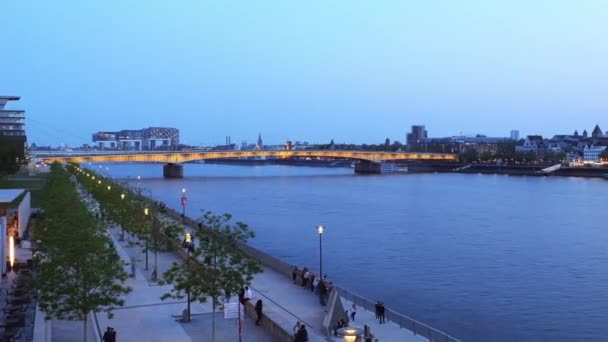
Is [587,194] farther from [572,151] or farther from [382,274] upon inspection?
[572,151]

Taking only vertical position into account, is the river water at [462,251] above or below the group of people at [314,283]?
below

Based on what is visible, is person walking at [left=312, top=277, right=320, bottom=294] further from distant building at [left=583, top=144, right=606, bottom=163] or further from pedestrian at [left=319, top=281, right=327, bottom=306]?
distant building at [left=583, top=144, right=606, bottom=163]

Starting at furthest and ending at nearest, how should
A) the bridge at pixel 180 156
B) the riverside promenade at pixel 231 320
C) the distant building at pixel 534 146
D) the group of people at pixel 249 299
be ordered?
1. the distant building at pixel 534 146
2. the bridge at pixel 180 156
3. the group of people at pixel 249 299
4. the riverside promenade at pixel 231 320

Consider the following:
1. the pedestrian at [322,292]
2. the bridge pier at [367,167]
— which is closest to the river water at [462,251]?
the pedestrian at [322,292]

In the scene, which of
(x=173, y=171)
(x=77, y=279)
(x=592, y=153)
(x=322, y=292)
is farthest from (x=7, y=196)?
(x=592, y=153)

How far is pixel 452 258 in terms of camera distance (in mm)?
31594

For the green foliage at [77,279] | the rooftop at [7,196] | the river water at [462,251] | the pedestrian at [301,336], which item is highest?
the rooftop at [7,196]

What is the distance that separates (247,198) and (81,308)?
172 feet

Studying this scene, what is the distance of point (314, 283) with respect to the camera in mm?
19484

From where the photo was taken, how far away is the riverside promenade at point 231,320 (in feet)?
48.2

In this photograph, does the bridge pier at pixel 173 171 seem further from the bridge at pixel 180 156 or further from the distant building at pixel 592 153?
the distant building at pixel 592 153

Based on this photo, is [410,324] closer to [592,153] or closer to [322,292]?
[322,292]

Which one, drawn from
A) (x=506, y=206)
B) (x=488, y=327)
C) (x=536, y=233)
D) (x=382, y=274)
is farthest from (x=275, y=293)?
(x=506, y=206)

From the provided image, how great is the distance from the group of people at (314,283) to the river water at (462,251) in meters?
3.64
